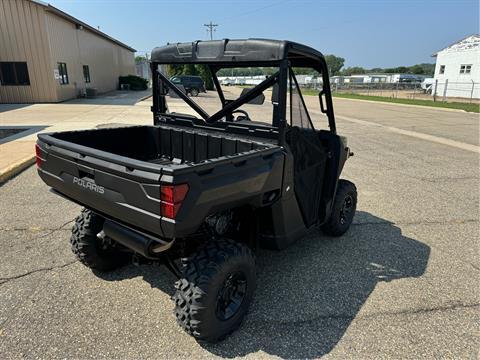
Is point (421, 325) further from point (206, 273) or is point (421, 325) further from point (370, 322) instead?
point (206, 273)

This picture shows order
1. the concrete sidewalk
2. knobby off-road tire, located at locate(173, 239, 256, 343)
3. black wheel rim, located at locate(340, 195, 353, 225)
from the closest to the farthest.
A: knobby off-road tire, located at locate(173, 239, 256, 343), black wheel rim, located at locate(340, 195, 353, 225), the concrete sidewalk

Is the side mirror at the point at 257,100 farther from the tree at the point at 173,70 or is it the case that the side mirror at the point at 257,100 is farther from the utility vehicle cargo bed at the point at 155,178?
the tree at the point at 173,70

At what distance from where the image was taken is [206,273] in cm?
233

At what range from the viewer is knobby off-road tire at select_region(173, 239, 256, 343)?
2316 mm

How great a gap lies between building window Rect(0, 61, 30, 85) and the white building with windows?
32.0 m

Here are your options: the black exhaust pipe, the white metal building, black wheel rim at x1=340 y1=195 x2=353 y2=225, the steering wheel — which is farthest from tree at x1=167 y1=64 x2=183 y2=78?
the white metal building

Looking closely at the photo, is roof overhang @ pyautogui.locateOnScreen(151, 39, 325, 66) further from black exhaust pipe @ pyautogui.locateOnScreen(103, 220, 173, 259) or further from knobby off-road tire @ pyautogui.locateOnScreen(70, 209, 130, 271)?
knobby off-road tire @ pyautogui.locateOnScreen(70, 209, 130, 271)

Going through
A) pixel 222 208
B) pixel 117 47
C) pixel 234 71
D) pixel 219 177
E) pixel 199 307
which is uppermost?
pixel 117 47

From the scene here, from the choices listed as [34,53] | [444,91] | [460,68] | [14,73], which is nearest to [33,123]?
[34,53]

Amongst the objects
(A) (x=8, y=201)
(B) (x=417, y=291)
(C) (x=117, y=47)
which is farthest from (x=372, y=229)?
(C) (x=117, y=47)

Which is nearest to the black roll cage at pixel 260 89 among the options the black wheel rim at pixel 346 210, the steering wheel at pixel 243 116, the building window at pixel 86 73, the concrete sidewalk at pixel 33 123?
the steering wheel at pixel 243 116

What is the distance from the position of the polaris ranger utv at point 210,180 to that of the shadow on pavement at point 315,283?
19cm

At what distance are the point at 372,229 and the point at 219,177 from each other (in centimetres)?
287

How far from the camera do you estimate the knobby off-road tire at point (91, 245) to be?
3.09 metres
